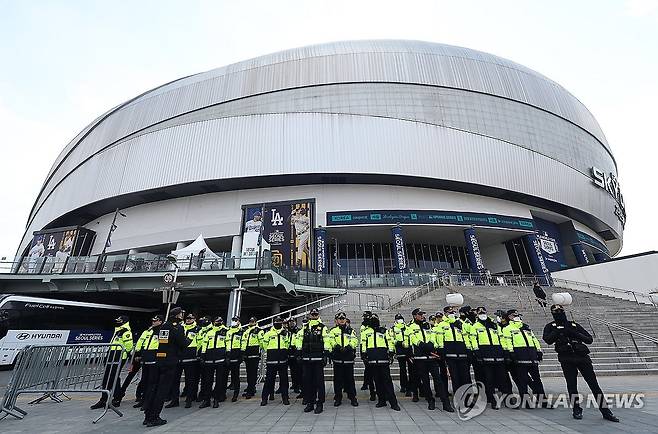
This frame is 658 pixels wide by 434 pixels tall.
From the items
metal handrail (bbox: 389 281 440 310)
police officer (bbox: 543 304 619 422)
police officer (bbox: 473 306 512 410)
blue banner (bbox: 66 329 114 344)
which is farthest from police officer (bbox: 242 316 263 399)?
metal handrail (bbox: 389 281 440 310)

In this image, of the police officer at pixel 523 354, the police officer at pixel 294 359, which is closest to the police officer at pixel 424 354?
the police officer at pixel 523 354

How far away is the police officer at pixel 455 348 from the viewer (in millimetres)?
6984

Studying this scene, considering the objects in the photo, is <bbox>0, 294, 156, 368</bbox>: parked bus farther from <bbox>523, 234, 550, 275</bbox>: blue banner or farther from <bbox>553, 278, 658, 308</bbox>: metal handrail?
<bbox>523, 234, 550, 275</bbox>: blue banner

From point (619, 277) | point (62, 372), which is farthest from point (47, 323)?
point (619, 277)

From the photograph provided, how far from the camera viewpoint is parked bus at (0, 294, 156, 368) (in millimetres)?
15133

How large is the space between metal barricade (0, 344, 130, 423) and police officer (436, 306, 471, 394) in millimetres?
7015

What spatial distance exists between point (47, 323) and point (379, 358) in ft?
61.9

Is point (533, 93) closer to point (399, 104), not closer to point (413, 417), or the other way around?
point (399, 104)

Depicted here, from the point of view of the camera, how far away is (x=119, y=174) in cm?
3569

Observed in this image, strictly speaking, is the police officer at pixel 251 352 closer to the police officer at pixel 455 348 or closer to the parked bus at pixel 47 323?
the police officer at pixel 455 348

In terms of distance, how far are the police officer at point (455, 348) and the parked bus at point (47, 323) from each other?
19083 millimetres

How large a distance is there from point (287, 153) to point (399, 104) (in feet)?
48.7

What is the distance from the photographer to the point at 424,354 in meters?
6.81

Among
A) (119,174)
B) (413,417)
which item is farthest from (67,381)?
(119,174)
